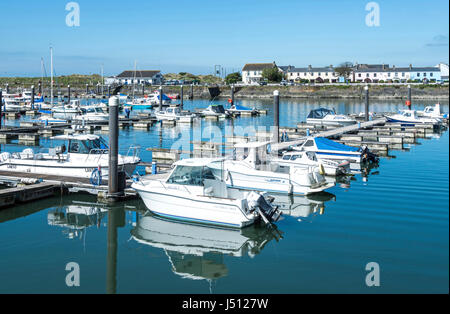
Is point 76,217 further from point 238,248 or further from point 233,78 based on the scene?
point 233,78

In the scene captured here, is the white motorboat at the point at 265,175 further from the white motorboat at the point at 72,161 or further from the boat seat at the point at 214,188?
the white motorboat at the point at 72,161

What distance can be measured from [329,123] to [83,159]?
102ft

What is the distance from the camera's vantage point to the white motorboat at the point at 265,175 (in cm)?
2092

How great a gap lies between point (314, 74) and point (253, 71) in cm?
1927

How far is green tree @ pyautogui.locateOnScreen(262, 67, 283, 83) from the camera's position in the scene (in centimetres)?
13800

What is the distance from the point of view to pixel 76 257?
14.2 m

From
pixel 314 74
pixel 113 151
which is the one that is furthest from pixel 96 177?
pixel 314 74

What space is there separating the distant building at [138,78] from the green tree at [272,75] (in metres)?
32.2

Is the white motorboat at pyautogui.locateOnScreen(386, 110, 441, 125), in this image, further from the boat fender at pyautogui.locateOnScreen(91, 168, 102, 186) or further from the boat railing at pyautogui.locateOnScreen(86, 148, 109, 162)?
the boat fender at pyautogui.locateOnScreen(91, 168, 102, 186)

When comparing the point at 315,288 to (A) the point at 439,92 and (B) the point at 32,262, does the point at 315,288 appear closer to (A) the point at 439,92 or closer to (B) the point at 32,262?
(B) the point at 32,262

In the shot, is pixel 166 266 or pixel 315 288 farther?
pixel 166 266

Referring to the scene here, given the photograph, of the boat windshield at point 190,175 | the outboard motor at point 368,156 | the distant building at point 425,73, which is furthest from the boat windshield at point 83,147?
the distant building at point 425,73

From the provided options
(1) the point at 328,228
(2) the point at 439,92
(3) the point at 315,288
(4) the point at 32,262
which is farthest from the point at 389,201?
(2) the point at 439,92

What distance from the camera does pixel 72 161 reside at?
22.4 meters
